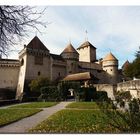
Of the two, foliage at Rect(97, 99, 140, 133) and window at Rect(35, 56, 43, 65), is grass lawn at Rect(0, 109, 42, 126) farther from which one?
window at Rect(35, 56, 43, 65)

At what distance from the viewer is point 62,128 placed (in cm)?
747

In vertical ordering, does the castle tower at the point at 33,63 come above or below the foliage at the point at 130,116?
above

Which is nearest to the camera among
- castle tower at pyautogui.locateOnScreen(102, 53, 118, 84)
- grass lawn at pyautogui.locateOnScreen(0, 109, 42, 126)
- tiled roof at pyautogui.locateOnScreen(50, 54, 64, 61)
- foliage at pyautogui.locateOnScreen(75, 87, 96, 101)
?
grass lawn at pyautogui.locateOnScreen(0, 109, 42, 126)

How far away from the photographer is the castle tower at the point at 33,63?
120 ft

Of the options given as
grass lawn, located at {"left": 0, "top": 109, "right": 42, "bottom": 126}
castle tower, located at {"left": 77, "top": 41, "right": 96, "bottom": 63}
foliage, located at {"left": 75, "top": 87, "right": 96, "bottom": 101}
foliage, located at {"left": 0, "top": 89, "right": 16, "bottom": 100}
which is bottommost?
grass lawn, located at {"left": 0, "top": 109, "right": 42, "bottom": 126}

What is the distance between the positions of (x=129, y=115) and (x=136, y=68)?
26.0 meters

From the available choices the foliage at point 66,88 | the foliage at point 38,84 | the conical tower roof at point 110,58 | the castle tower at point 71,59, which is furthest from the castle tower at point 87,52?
the foliage at point 66,88

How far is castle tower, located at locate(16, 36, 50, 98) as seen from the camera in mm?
36516

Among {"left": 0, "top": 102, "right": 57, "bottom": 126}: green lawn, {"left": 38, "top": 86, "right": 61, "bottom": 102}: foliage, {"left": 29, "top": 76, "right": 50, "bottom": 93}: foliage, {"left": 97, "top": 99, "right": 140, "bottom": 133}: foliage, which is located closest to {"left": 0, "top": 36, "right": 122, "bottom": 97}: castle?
{"left": 29, "top": 76, "right": 50, "bottom": 93}: foliage

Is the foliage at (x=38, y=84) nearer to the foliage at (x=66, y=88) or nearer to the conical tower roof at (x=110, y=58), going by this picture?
the foliage at (x=66, y=88)

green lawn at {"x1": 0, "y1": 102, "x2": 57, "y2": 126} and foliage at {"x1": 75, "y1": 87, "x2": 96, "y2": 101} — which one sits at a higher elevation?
foliage at {"x1": 75, "y1": 87, "x2": 96, "y2": 101}
